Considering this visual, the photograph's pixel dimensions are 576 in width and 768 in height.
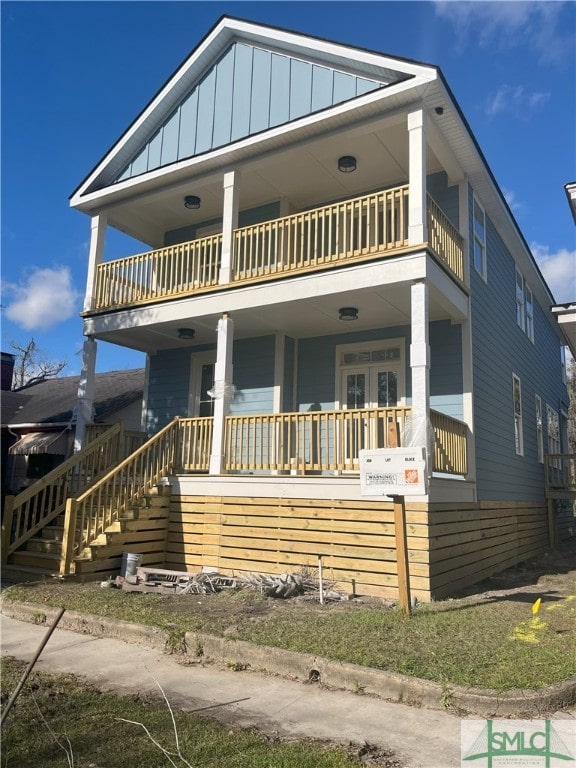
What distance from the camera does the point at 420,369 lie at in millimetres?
8523

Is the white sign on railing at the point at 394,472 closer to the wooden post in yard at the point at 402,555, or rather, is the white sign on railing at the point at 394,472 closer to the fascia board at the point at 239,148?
the wooden post in yard at the point at 402,555

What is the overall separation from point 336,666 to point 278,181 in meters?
9.53

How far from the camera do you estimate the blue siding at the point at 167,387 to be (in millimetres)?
13738

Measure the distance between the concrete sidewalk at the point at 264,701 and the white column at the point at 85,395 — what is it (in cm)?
647

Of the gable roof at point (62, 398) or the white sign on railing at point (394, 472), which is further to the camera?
the gable roof at point (62, 398)

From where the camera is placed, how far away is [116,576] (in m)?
9.16

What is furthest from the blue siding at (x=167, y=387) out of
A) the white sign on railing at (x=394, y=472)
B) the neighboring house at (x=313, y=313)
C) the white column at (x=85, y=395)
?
the white sign on railing at (x=394, y=472)

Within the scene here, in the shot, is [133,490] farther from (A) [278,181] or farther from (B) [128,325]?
(A) [278,181]

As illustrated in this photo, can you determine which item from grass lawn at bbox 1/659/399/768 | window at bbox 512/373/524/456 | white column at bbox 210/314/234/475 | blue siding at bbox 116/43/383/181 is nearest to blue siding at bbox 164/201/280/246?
blue siding at bbox 116/43/383/181

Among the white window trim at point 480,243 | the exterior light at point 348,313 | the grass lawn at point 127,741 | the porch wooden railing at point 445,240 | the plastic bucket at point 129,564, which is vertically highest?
the white window trim at point 480,243

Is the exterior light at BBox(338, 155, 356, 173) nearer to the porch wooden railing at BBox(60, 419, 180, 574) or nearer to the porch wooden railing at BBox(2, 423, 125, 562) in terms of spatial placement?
the porch wooden railing at BBox(60, 419, 180, 574)

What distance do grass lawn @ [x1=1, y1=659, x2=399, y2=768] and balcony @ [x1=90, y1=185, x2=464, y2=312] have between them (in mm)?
6994

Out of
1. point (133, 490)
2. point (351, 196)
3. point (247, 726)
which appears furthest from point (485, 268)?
point (247, 726)

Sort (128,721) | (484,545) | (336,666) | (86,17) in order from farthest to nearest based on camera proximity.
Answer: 1. (484,545)
2. (86,17)
3. (336,666)
4. (128,721)
